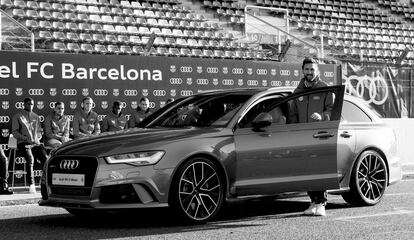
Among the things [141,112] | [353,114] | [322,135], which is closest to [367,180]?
[353,114]

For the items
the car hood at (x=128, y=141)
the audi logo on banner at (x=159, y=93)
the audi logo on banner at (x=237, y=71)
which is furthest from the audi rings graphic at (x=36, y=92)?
the car hood at (x=128, y=141)

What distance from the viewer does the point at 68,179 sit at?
7969 millimetres

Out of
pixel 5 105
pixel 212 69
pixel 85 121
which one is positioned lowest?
pixel 85 121

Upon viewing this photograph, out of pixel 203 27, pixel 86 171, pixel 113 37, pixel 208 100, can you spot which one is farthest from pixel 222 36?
pixel 86 171

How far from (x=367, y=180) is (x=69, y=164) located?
387cm

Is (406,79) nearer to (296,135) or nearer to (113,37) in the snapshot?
(113,37)

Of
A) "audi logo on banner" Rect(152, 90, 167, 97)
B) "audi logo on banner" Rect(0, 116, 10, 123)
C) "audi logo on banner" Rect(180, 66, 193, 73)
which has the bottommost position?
"audi logo on banner" Rect(0, 116, 10, 123)

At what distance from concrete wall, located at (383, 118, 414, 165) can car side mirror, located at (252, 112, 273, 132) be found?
10097mm

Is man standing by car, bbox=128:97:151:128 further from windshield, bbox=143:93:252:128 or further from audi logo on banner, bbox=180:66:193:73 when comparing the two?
windshield, bbox=143:93:252:128

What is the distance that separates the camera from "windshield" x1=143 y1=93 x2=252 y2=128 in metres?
8.74

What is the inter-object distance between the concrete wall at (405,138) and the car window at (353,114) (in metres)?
8.25

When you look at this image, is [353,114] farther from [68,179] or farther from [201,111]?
[68,179]

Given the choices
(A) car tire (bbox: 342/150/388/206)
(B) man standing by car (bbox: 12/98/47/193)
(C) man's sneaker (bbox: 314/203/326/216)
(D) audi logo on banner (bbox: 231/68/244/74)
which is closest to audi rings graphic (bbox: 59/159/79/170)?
(C) man's sneaker (bbox: 314/203/326/216)

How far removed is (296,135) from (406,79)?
38.0 ft
